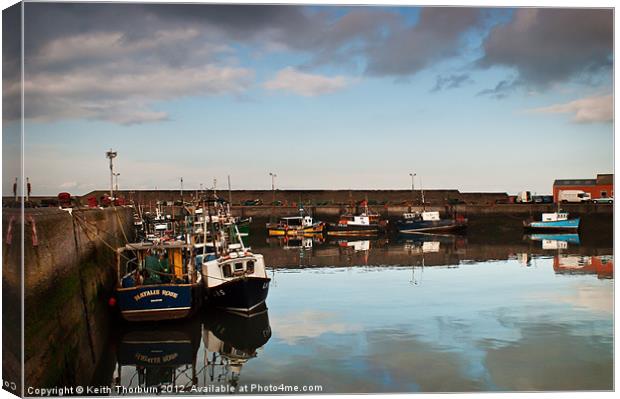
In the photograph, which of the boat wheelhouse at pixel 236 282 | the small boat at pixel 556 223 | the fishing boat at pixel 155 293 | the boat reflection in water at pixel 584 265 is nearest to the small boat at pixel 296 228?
the small boat at pixel 556 223

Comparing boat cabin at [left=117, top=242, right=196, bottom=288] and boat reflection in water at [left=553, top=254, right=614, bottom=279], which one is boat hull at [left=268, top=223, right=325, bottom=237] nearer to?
boat reflection in water at [left=553, top=254, right=614, bottom=279]

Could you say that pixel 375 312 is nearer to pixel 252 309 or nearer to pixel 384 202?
pixel 252 309

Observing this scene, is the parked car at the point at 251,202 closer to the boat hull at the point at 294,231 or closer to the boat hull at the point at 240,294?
the boat hull at the point at 294,231

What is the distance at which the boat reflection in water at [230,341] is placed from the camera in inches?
498

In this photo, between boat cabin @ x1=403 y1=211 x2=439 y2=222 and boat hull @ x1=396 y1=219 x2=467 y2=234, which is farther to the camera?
boat cabin @ x1=403 y1=211 x2=439 y2=222

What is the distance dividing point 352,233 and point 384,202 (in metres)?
19.9

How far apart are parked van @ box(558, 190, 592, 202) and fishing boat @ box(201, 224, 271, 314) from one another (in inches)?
1673

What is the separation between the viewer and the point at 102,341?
580 inches

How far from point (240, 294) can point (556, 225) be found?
43933 millimetres

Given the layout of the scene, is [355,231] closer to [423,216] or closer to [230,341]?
[423,216]

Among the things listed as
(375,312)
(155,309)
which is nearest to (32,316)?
(155,309)

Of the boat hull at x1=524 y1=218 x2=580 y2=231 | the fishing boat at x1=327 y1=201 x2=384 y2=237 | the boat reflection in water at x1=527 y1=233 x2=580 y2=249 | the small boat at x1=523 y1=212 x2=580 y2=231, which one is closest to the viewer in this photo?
the boat reflection in water at x1=527 y1=233 x2=580 y2=249

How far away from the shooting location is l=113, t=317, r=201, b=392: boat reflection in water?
39.4ft

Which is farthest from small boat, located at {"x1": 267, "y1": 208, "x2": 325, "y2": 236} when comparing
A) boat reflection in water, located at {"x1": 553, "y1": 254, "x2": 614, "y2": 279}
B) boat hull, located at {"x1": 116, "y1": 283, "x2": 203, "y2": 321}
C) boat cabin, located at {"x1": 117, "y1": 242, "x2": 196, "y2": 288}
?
boat hull, located at {"x1": 116, "y1": 283, "x2": 203, "y2": 321}
